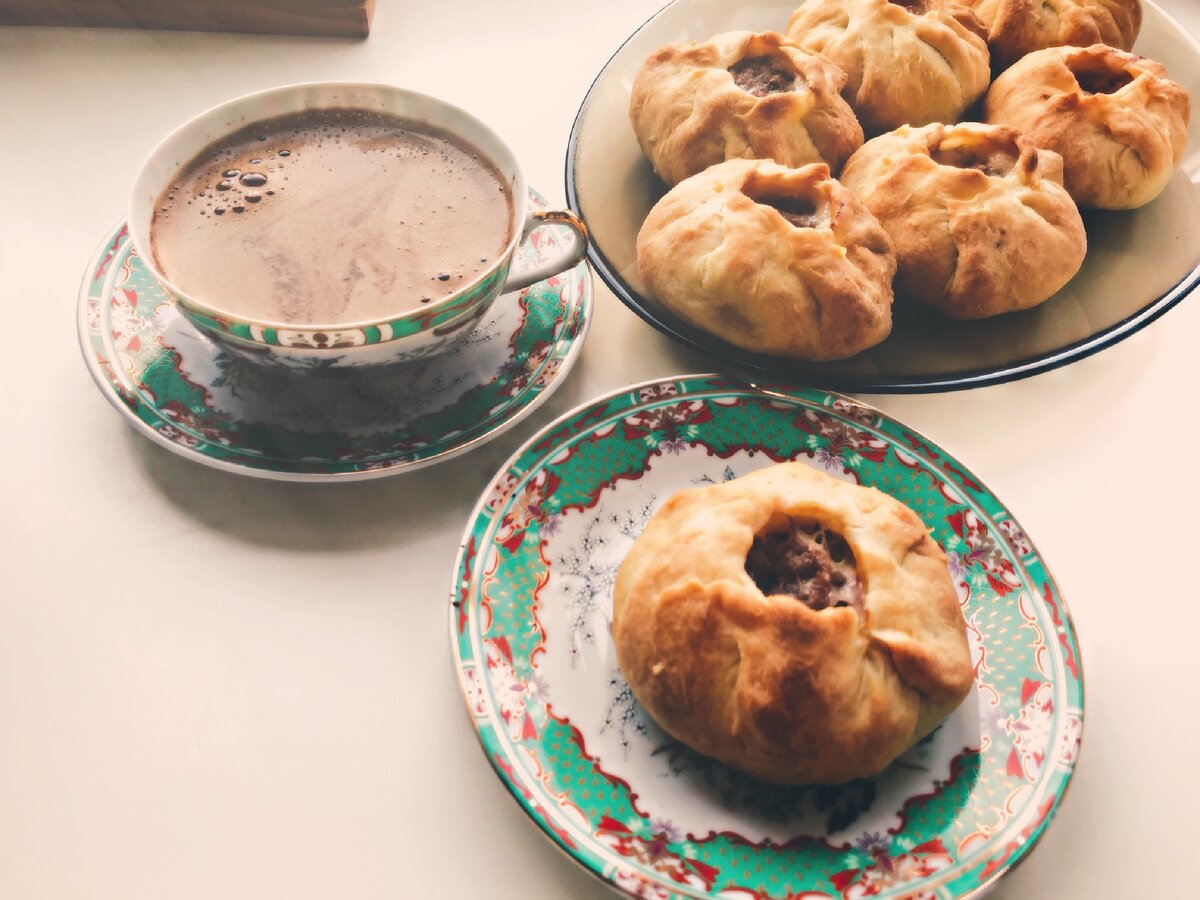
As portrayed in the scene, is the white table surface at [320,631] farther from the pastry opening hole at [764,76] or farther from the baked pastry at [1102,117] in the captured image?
the pastry opening hole at [764,76]

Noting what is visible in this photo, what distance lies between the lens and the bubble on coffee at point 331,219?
866 mm

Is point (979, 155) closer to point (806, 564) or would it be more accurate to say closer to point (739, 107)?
point (739, 107)

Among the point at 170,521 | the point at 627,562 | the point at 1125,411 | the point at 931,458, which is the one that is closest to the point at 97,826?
the point at 170,521

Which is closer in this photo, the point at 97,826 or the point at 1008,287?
the point at 97,826

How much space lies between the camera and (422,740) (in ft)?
2.54

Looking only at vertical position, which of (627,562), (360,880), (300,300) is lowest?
(360,880)

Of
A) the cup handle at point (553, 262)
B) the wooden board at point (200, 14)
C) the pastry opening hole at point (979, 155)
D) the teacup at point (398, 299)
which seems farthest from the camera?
the wooden board at point (200, 14)

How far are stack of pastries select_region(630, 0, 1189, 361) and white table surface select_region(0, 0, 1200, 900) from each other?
140 millimetres

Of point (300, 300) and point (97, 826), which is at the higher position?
point (300, 300)

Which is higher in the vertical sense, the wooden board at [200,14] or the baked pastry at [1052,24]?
the baked pastry at [1052,24]

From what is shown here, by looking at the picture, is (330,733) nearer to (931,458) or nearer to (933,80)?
(931,458)

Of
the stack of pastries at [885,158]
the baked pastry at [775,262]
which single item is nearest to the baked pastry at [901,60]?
the stack of pastries at [885,158]

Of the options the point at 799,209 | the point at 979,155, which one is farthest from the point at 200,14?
the point at 979,155

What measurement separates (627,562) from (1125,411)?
634 millimetres
